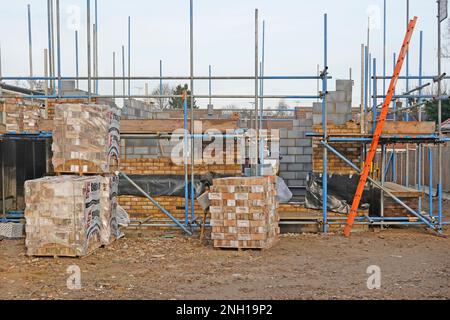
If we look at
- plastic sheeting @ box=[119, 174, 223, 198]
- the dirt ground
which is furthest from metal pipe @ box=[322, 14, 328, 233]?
plastic sheeting @ box=[119, 174, 223, 198]

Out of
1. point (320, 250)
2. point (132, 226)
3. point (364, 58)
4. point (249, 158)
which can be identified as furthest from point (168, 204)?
point (364, 58)

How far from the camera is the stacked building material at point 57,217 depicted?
8820 millimetres

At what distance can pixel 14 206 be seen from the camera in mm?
12555

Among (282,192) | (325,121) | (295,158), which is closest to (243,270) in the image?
(282,192)

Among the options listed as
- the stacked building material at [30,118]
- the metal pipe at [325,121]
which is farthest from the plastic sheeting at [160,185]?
the metal pipe at [325,121]

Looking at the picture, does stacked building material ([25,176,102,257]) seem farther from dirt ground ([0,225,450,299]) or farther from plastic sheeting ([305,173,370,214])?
plastic sheeting ([305,173,370,214])

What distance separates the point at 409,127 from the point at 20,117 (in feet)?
24.8

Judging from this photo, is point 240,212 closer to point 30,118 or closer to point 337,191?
point 337,191

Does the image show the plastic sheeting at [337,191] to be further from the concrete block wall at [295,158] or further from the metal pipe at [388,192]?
the concrete block wall at [295,158]

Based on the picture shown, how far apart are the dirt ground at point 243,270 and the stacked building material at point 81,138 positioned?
1.52 metres

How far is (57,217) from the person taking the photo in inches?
348

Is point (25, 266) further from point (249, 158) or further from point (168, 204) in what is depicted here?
point (249, 158)

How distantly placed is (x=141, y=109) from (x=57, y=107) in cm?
781

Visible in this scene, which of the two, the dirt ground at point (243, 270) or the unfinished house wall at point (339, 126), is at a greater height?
the unfinished house wall at point (339, 126)
